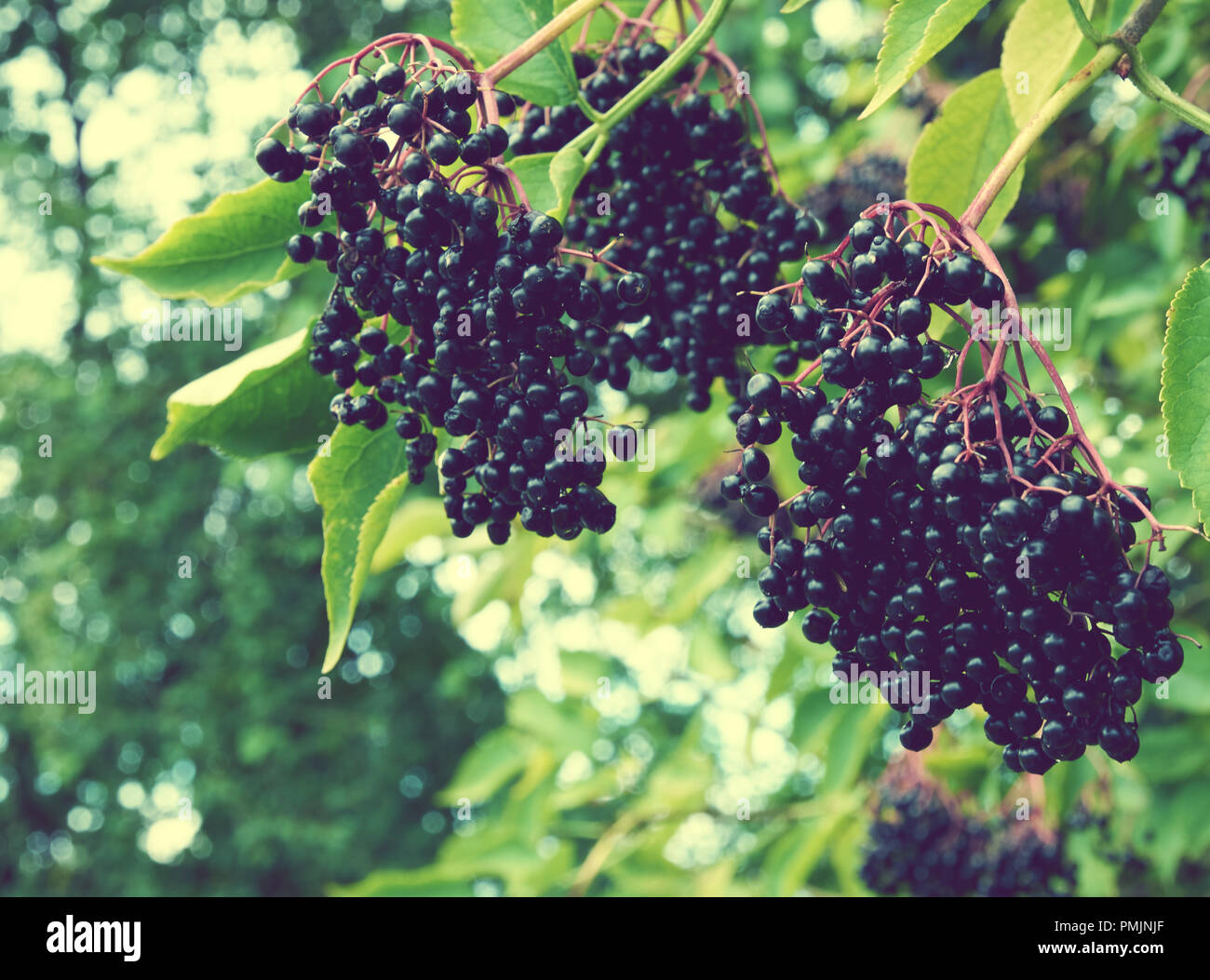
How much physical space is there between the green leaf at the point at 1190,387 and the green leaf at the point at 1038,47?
432mm

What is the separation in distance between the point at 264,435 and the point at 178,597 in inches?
462

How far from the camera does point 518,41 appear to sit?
4.26 feet

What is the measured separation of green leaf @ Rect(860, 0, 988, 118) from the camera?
42.1 inches

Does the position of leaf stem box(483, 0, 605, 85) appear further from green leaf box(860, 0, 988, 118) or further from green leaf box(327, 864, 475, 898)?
green leaf box(327, 864, 475, 898)

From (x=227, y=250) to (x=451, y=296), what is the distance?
1.60 feet

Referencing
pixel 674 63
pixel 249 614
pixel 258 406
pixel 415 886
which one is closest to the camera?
pixel 674 63

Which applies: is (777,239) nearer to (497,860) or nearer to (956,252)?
(956,252)

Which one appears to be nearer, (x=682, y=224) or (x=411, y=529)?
(x=682, y=224)

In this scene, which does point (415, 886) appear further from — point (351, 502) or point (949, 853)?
point (351, 502)

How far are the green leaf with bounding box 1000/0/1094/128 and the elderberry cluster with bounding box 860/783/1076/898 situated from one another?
6.96 ft

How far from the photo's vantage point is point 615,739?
5.27 metres

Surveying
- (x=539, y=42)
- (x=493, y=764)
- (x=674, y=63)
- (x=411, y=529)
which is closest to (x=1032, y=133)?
(x=674, y=63)
